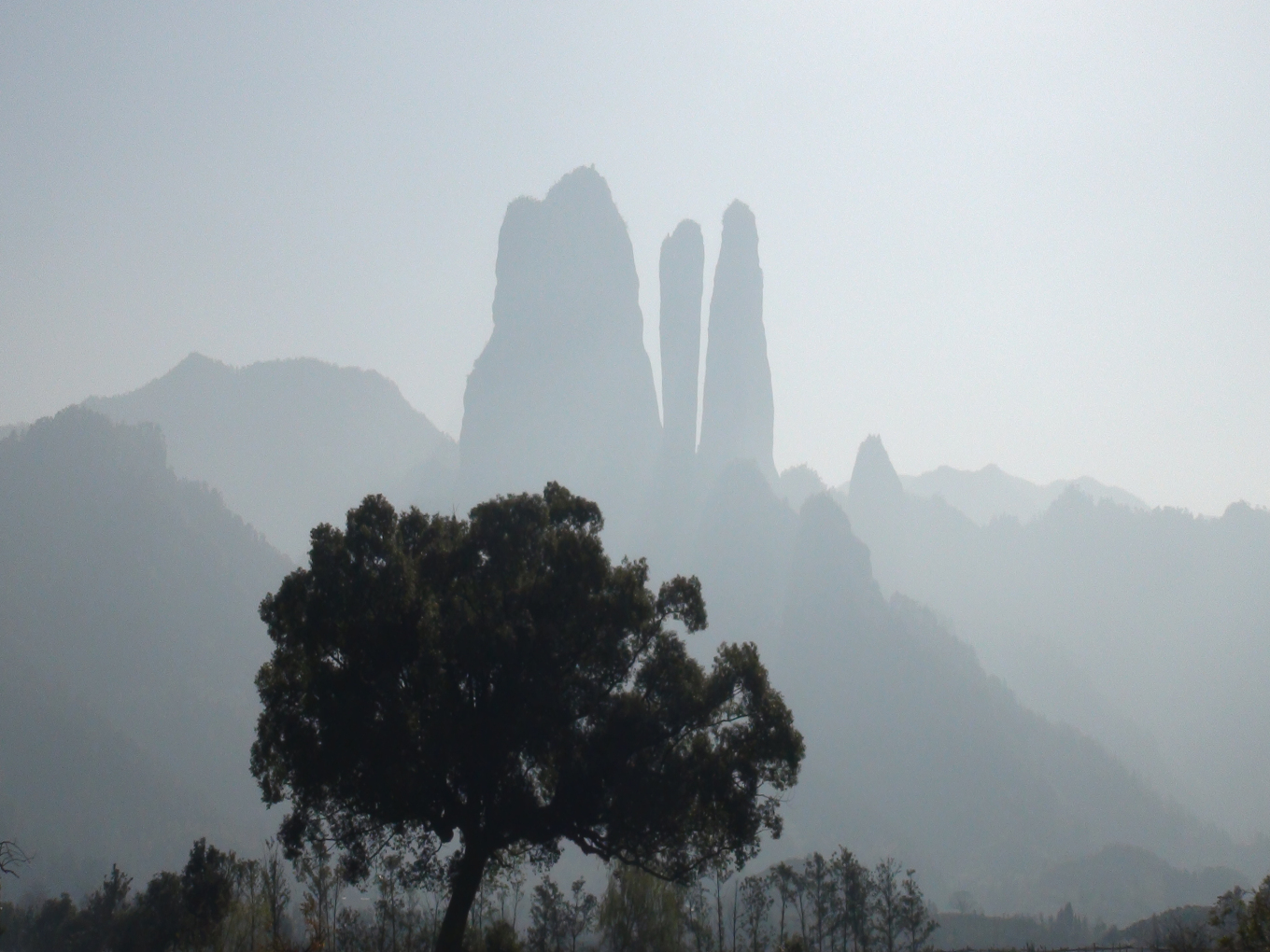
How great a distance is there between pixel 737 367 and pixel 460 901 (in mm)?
173734

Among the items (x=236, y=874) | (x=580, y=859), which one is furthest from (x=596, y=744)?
(x=580, y=859)

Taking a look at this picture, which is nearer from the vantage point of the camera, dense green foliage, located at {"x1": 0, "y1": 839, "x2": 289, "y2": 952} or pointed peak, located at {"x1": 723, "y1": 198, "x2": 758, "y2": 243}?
dense green foliage, located at {"x1": 0, "y1": 839, "x2": 289, "y2": 952}

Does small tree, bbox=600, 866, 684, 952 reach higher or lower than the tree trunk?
lower

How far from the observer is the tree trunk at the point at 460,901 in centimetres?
1998

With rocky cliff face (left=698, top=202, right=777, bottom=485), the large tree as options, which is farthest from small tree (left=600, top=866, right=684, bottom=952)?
rocky cliff face (left=698, top=202, right=777, bottom=485)

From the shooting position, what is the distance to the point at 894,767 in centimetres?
12838

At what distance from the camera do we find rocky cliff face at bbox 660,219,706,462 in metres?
181

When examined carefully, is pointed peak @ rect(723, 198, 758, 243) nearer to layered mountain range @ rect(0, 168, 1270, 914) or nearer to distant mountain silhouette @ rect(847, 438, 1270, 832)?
layered mountain range @ rect(0, 168, 1270, 914)

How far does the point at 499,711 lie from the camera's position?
2077cm

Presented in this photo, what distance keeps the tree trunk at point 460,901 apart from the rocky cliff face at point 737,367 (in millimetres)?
160798

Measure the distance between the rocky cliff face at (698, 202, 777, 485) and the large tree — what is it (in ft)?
522

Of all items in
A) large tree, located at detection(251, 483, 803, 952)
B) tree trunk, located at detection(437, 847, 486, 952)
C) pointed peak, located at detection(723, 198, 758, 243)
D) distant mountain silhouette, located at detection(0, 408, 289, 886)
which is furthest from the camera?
pointed peak, located at detection(723, 198, 758, 243)

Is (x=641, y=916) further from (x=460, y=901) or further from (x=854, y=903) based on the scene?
(x=460, y=901)

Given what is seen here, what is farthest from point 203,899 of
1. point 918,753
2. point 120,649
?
point 120,649
